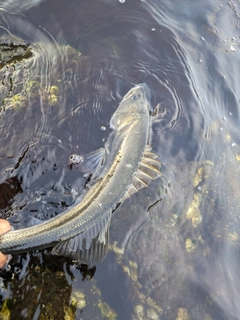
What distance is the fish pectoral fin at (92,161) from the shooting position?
465cm

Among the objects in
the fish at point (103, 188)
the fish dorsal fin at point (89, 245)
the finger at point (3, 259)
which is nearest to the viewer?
the finger at point (3, 259)

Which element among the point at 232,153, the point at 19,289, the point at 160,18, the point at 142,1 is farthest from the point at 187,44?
Answer: the point at 19,289

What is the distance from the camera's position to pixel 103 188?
14.0 feet

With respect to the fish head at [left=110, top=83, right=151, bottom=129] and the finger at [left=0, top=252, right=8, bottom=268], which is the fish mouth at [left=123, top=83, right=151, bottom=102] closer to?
the fish head at [left=110, top=83, right=151, bottom=129]

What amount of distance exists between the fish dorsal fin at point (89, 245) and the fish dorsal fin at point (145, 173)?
537 mm

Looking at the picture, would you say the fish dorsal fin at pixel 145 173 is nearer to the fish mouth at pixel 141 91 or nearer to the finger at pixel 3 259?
the fish mouth at pixel 141 91

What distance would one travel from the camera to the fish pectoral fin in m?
4.65

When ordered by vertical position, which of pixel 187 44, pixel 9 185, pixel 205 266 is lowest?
pixel 9 185

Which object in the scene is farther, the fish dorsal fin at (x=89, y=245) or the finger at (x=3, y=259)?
the fish dorsal fin at (x=89, y=245)

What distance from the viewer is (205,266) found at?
191 inches

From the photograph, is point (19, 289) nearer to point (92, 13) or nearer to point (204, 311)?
point (204, 311)

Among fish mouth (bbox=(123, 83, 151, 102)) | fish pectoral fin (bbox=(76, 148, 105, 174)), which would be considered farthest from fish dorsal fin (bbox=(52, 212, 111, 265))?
fish mouth (bbox=(123, 83, 151, 102))

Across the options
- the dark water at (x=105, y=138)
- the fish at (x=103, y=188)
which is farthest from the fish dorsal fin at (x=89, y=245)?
the dark water at (x=105, y=138)

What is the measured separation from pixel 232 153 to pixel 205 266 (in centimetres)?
224
